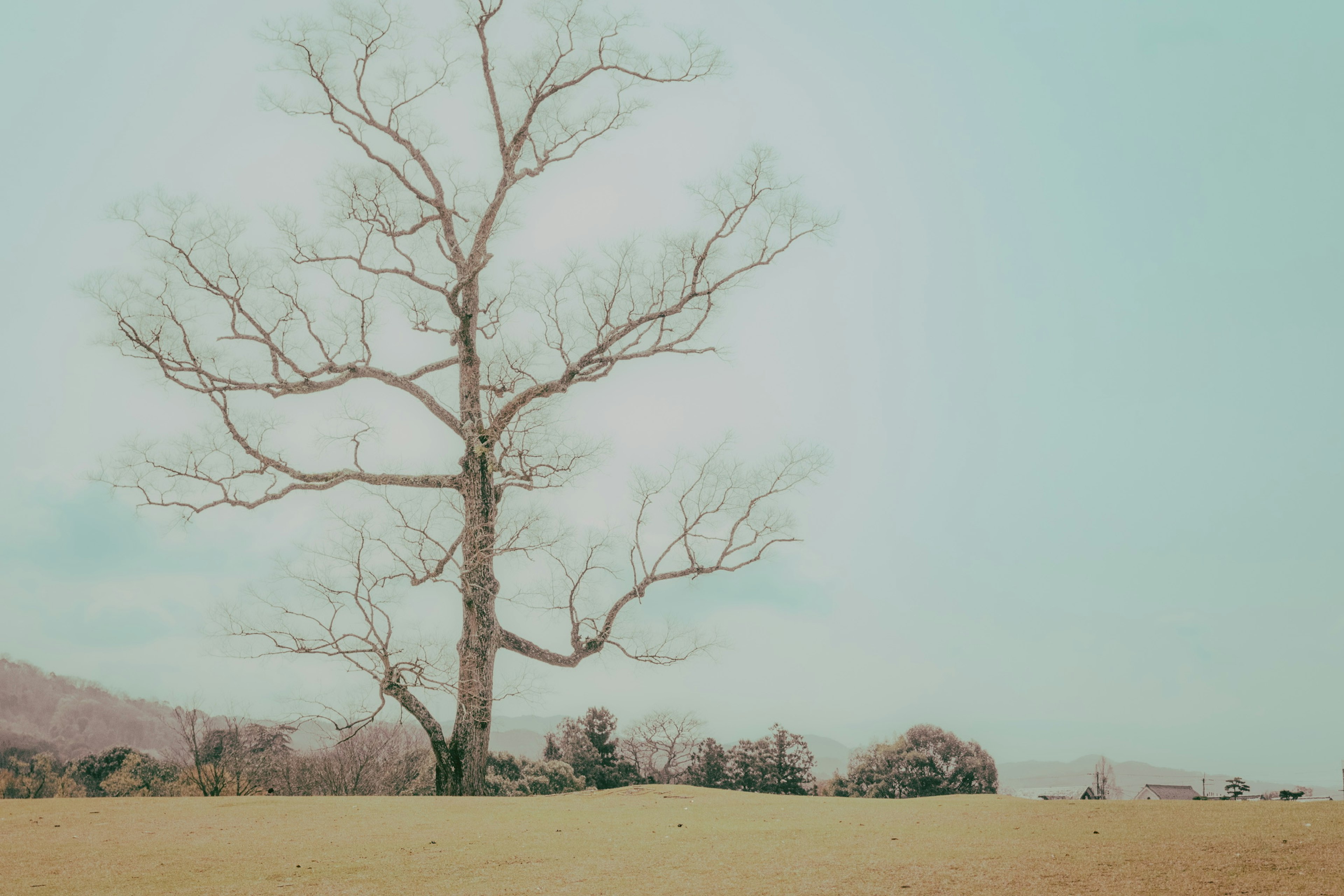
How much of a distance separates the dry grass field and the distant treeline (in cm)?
814

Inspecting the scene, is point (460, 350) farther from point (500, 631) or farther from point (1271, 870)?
point (1271, 870)

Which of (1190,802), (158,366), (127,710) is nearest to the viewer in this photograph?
(1190,802)

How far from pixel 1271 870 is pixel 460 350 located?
40.3 feet

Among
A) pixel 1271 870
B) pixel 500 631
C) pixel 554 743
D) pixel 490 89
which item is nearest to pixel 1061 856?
pixel 1271 870

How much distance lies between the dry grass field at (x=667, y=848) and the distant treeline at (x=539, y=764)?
321 inches

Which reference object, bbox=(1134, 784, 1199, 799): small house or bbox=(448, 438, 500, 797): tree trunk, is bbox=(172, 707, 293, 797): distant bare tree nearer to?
bbox=(448, 438, 500, 797): tree trunk

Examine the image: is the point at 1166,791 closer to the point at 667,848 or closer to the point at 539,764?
the point at 539,764

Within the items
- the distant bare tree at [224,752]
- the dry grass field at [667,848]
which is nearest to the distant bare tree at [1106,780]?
the dry grass field at [667,848]

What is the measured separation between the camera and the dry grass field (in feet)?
16.5

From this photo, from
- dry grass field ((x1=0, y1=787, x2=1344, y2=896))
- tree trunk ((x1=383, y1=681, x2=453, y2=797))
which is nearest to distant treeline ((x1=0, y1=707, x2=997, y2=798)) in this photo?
tree trunk ((x1=383, y1=681, x2=453, y2=797))

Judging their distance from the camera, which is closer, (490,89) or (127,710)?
(490,89)

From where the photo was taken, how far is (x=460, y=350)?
47.0 ft

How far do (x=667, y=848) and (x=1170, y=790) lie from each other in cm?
1858

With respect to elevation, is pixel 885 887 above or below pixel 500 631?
below
